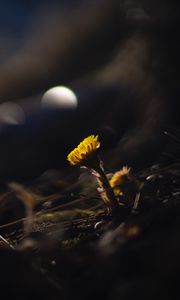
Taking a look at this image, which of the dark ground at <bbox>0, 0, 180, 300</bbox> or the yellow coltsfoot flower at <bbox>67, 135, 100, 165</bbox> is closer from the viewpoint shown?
the dark ground at <bbox>0, 0, 180, 300</bbox>

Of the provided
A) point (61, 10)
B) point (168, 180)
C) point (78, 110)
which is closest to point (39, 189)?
point (168, 180)

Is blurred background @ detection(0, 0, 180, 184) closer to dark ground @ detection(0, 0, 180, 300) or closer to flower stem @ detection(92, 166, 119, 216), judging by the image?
dark ground @ detection(0, 0, 180, 300)

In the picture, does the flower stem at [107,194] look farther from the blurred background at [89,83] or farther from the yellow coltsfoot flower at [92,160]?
the blurred background at [89,83]

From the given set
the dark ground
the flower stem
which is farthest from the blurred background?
the flower stem

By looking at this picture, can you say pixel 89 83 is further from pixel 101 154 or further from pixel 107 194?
pixel 107 194

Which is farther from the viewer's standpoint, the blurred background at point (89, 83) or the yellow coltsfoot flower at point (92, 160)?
the blurred background at point (89, 83)

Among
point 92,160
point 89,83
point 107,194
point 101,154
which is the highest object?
point 89,83

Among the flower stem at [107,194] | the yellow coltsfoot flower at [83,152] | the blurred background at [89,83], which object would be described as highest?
the blurred background at [89,83]

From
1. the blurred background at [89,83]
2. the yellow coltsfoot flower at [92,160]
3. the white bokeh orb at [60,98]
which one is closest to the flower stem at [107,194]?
the yellow coltsfoot flower at [92,160]

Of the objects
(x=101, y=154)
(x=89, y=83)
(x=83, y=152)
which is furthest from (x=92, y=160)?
(x=89, y=83)
